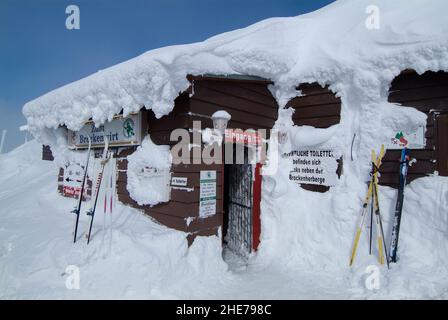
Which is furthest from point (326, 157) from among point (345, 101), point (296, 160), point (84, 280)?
point (84, 280)

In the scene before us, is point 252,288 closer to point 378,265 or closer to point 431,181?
point 378,265

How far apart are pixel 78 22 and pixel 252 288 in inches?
236

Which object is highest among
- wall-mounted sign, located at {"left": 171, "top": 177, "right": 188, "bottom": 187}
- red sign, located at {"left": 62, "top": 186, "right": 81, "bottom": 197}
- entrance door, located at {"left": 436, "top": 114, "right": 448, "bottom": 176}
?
entrance door, located at {"left": 436, "top": 114, "right": 448, "bottom": 176}

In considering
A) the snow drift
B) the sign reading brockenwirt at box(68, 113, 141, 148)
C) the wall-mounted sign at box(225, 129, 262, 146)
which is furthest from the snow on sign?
the sign reading brockenwirt at box(68, 113, 141, 148)

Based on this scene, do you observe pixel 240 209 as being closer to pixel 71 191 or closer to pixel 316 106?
pixel 316 106

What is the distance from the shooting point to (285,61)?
6.63 m

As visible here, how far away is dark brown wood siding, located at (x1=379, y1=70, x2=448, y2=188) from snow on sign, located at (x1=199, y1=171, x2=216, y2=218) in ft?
10.5

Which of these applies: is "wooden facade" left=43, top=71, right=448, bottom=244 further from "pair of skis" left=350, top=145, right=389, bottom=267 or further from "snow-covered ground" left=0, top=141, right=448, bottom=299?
"pair of skis" left=350, top=145, right=389, bottom=267

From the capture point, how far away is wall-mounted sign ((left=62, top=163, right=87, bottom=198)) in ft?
23.3

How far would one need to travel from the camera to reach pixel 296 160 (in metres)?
6.55

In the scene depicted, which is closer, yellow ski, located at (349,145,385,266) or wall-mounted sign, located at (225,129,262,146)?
yellow ski, located at (349,145,385,266)

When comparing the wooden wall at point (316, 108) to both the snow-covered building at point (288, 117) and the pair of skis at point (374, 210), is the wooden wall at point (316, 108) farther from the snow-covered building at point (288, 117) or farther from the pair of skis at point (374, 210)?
the pair of skis at point (374, 210)

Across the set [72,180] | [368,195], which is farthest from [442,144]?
[72,180]

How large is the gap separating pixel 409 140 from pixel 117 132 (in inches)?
223
